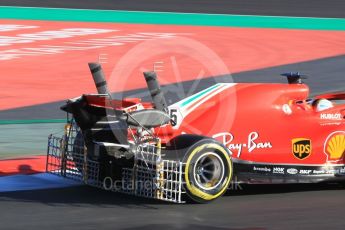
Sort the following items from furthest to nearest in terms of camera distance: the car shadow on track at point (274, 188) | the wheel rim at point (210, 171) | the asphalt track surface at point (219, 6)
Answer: the asphalt track surface at point (219, 6) → the car shadow on track at point (274, 188) → the wheel rim at point (210, 171)

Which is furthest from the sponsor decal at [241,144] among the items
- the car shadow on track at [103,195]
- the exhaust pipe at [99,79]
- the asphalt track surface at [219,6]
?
the asphalt track surface at [219,6]

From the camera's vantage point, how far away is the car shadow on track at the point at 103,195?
8.64m

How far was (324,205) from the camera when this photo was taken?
8562 millimetres

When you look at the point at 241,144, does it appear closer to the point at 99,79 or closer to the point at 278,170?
the point at 278,170

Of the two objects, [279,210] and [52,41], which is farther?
[52,41]

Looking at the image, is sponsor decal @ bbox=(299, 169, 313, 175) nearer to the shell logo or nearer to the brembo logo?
the shell logo

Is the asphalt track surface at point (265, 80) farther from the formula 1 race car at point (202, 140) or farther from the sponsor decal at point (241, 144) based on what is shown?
the sponsor decal at point (241, 144)

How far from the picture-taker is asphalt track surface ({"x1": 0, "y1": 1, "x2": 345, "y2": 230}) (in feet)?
25.3

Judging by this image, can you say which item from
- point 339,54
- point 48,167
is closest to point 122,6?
point 339,54

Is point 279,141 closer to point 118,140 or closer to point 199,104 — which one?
point 199,104

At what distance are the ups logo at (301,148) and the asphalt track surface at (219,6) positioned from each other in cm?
1827

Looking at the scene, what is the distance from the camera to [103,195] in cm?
907

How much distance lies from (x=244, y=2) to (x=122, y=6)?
441 cm

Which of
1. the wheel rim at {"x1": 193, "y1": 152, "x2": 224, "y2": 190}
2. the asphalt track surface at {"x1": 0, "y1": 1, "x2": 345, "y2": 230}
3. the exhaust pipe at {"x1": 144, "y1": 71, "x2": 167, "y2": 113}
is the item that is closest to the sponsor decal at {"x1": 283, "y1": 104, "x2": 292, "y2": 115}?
Answer: the asphalt track surface at {"x1": 0, "y1": 1, "x2": 345, "y2": 230}
